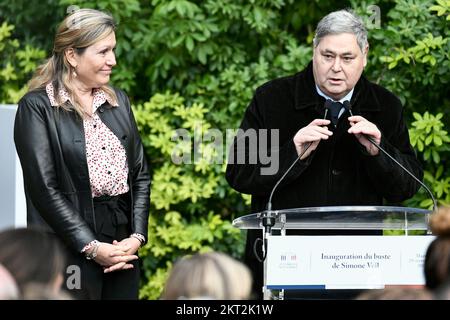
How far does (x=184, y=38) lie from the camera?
21.9 feet

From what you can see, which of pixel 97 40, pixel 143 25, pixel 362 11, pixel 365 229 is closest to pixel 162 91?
pixel 143 25

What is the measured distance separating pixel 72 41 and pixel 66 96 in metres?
0.23

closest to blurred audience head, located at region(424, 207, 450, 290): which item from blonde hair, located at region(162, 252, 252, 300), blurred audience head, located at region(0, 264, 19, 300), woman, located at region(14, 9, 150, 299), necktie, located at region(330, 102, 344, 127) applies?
blonde hair, located at region(162, 252, 252, 300)

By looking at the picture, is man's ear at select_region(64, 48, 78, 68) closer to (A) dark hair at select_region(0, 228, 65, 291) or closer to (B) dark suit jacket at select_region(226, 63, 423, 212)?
(B) dark suit jacket at select_region(226, 63, 423, 212)

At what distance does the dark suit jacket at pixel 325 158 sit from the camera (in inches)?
175

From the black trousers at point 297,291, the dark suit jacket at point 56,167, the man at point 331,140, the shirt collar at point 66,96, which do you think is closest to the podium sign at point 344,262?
the black trousers at point 297,291

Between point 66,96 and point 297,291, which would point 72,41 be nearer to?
point 66,96

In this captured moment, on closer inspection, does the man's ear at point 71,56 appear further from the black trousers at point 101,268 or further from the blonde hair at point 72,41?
the black trousers at point 101,268

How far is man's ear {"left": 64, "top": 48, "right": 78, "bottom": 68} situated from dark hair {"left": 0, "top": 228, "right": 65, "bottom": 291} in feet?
5.57

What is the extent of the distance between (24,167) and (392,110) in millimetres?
1583

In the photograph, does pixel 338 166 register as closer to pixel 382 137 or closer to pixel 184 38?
pixel 382 137

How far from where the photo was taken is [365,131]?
412 centimetres

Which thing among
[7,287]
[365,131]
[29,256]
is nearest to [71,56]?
[365,131]

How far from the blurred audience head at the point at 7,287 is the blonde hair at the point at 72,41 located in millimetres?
1752
